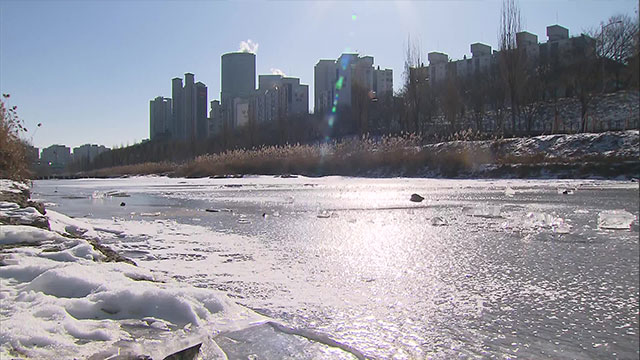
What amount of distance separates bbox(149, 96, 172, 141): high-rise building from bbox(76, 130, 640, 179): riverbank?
61050mm

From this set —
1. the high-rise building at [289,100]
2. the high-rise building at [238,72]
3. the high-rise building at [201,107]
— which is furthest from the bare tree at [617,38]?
the high-rise building at [238,72]

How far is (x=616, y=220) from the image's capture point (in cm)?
329

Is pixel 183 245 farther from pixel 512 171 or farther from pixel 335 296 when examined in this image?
pixel 512 171

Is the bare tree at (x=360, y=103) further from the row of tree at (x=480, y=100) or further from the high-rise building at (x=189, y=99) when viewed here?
the high-rise building at (x=189, y=99)

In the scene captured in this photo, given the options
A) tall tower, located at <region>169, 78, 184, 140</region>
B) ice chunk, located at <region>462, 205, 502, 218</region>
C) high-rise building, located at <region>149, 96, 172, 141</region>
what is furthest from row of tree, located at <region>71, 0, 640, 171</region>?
high-rise building, located at <region>149, 96, 172, 141</region>

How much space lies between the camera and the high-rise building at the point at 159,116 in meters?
74.0

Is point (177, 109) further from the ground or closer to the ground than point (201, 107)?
further from the ground

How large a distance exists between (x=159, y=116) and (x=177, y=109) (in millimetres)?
7111

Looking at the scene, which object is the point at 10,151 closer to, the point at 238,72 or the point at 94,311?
the point at 94,311

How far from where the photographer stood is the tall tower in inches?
2734

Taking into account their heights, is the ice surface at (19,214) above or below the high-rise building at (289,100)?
below

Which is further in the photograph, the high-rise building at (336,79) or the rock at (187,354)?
the high-rise building at (336,79)

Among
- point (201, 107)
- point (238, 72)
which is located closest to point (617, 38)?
point (201, 107)

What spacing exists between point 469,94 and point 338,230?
35640mm
